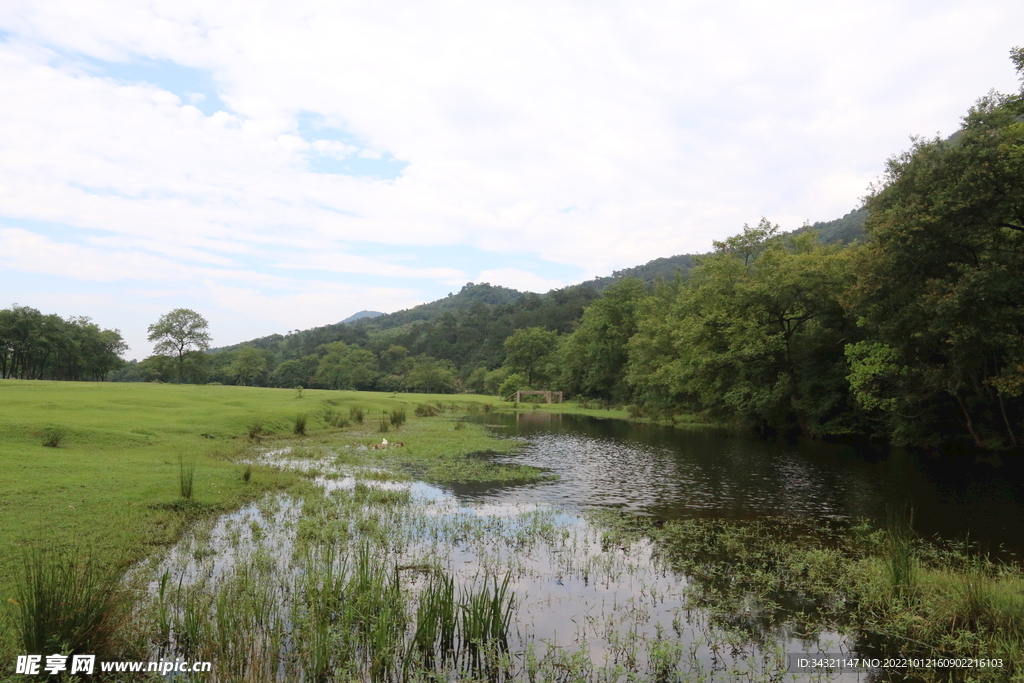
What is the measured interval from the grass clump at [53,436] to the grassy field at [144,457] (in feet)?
0.22

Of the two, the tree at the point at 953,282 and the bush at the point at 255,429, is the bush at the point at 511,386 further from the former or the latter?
the tree at the point at 953,282

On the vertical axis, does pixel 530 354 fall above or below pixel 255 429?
above

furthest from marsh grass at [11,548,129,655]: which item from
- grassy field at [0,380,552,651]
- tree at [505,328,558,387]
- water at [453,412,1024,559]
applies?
tree at [505,328,558,387]

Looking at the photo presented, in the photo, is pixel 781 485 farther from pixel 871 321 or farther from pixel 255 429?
pixel 255 429

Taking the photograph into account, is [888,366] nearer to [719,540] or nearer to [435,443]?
[719,540]

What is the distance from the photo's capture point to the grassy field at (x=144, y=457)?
37.6 ft

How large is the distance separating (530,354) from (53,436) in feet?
270

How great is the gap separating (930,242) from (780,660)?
983 inches

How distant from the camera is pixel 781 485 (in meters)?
21.5

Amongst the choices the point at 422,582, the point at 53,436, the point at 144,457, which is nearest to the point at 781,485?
the point at 422,582

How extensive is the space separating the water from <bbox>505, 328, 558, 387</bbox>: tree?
64801 mm

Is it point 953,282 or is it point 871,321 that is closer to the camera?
point 953,282

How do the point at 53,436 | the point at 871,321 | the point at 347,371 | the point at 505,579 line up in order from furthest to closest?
the point at 347,371 → the point at 871,321 → the point at 53,436 → the point at 505,579

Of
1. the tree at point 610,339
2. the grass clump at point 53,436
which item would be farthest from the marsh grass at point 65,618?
the tree at point 610,339
